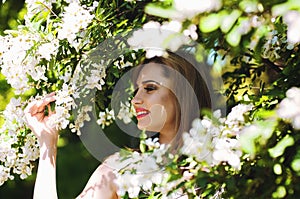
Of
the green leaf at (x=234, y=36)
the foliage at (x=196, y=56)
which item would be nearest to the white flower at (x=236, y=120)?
the foliage at (x=196, y=56)

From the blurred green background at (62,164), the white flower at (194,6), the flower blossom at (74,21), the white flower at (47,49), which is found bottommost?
the blurred green background at (62,164)

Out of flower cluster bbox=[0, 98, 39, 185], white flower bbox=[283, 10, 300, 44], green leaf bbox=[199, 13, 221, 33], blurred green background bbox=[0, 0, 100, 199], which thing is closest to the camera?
white flower bbox=[283, 10, 300, 44]

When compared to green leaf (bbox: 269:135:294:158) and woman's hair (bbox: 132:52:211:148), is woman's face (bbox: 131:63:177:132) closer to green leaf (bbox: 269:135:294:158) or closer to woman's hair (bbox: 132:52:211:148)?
woman's hair (bbox: 132:52:211:148)

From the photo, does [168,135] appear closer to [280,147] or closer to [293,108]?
[280,147]

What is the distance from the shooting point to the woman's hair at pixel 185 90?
1983 millimetres

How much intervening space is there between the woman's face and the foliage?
74 mm

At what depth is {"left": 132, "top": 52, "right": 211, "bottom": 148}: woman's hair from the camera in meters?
1.98

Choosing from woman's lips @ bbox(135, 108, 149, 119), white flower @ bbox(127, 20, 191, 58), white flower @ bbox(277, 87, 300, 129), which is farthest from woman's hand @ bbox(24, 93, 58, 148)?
white flower @ bbox(277, 87, 300, 129)

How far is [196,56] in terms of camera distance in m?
1.73

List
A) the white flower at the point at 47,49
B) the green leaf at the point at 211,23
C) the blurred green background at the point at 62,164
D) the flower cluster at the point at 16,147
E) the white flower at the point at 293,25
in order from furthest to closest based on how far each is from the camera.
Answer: the blurred green background at the point at 62,164 < the flower cluster at the point at 16,147 < the white flower at the point at 47,49 < the green leaf at the point at 211,23 < the white flower at the point at 293,25

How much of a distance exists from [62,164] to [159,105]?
1302 mm

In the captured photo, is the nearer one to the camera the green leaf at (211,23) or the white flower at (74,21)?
the green leaf at (211,23)

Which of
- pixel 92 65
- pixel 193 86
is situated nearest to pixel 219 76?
pixel 193 86

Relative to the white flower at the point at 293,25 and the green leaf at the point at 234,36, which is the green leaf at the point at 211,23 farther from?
the white flower at the point at 293,25
